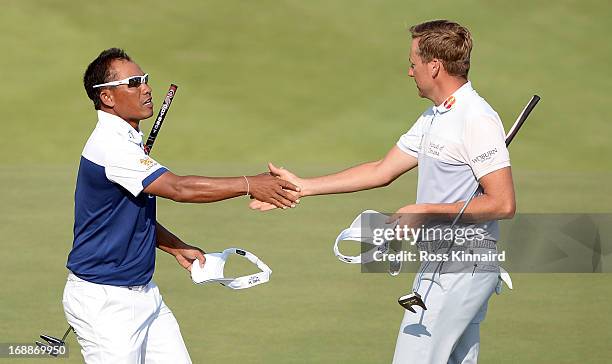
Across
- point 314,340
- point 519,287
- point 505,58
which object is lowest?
point 314,340

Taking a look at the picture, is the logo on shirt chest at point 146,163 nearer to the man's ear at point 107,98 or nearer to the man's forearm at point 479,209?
the man's ear at point 107,98

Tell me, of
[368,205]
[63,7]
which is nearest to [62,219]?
[368,205]

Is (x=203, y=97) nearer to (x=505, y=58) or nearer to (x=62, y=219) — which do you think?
(x=505, y=58)

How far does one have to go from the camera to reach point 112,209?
7219 millimetres

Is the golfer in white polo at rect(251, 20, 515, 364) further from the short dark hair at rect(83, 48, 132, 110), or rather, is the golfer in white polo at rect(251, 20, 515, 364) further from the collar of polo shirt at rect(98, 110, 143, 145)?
the short dark hair at rect(83, 48, 132, 110)

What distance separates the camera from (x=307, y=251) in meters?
13.9

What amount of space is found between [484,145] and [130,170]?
2110 mm

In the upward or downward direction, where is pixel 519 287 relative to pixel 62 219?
downward

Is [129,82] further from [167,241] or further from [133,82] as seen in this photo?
[167,241]

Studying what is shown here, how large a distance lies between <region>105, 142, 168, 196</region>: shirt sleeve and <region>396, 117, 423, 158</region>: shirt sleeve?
1720mm

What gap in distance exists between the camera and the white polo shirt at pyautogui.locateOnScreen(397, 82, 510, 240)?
689cm

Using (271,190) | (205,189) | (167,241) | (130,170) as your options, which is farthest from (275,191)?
(130,170)

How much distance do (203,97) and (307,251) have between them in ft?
33.8

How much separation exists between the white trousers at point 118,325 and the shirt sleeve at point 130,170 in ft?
2.17
